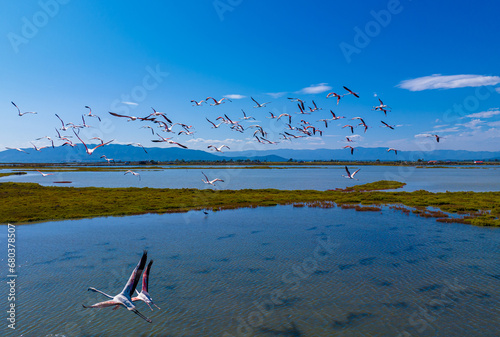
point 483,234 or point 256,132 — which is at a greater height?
point 256,132

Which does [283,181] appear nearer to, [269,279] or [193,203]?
[193,203]

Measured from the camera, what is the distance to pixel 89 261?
Result: 719 inches

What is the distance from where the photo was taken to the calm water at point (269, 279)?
1156 cm

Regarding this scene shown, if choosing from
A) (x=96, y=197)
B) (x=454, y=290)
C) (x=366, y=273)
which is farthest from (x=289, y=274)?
(x=96, y=197)

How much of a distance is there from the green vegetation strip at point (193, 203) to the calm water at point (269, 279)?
5.12 meters

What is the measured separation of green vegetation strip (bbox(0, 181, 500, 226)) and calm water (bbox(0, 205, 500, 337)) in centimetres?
512

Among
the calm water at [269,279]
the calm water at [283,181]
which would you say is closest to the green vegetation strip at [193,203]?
the calm water at [269,279]

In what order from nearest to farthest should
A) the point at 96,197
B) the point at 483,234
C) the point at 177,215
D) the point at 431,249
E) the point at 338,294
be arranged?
1. the point at 338,294
2. the point at 431,249
3. the point at 483,234
4. the point at 177,215
5. the point at 96,197

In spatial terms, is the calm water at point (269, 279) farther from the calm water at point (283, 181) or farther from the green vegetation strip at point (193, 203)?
the calm water at point (283, 181)

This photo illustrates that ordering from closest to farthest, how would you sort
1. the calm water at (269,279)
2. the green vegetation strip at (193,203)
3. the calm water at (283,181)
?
1. the calm water at (269,279)
2. the green vegetation strip at (193,203)
3. the calm water at (283,181)

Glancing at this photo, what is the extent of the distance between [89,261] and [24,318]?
635 cm

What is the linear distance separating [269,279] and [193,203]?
2537 centimetres

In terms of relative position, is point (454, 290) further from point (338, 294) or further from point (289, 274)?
point (289, 274)

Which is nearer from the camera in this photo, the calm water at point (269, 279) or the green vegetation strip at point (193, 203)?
the calm water at point (269, 279)
